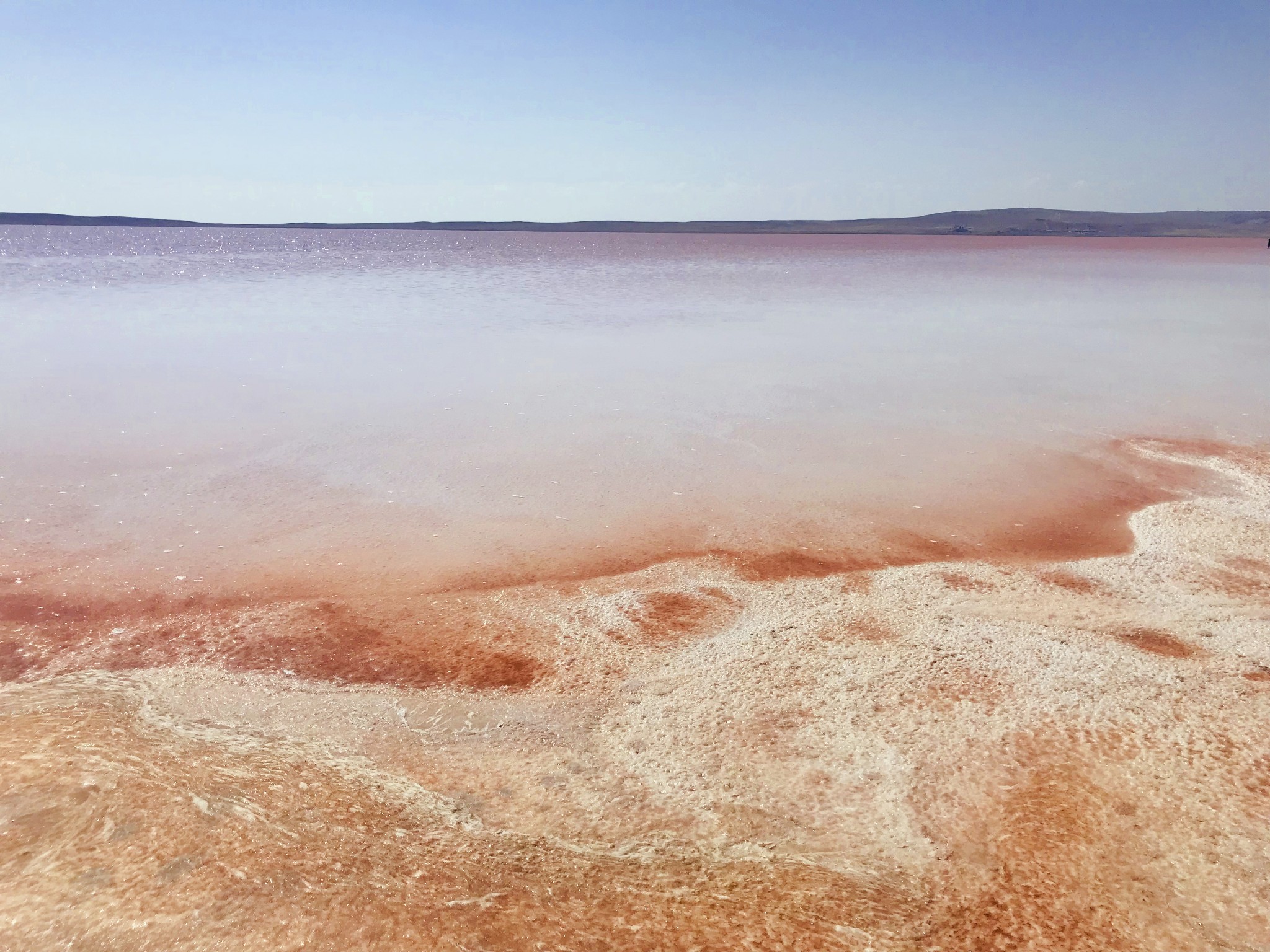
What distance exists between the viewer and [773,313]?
18.4 meters

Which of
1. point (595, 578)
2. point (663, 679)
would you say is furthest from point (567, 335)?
point (663, 679)

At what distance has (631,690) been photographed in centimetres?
392

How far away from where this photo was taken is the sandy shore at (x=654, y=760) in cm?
255

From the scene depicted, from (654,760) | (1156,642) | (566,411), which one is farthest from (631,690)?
(566,411)

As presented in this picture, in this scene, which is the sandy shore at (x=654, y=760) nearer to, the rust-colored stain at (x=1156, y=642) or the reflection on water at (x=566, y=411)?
the rust-colored stain at (x=1156, y=642)

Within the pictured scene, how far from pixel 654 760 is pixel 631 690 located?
1.89ft

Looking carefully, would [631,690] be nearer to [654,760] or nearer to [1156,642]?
[654,760]

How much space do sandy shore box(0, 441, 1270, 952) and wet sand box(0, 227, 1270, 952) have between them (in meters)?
0.02

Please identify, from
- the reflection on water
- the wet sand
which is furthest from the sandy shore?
the reflection on water

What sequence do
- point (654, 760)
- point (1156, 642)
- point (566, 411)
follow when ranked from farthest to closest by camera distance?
point (566, 411), point (1156, 642), point (654, 760)

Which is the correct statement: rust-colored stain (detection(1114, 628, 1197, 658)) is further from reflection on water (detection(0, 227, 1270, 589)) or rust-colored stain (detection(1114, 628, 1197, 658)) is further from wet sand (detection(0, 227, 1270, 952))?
reflection on water (detection(0, 227, 1270, 589))

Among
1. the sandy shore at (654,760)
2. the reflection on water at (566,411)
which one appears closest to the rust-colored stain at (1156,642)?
the sandy shore at (654,760)

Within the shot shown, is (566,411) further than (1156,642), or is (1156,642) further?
(566,411)

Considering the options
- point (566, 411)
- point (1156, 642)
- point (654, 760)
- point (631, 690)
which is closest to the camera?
point (654, 760)
